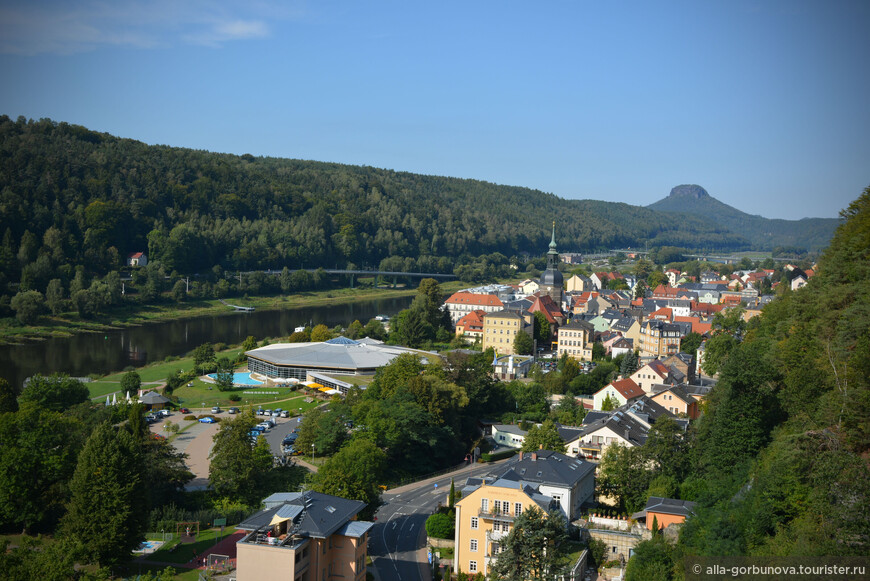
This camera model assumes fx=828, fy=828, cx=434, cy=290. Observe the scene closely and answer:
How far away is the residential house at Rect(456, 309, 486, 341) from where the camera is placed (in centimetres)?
4784

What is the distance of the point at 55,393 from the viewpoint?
95.3 ft

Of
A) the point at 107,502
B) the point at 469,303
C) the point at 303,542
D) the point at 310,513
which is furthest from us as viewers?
the point at 469,303

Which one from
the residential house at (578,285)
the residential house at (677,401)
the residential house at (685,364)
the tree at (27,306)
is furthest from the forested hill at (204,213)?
the residential house at (677,401)

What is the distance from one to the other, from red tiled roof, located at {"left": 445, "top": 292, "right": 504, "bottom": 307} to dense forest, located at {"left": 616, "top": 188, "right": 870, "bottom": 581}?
29207mm

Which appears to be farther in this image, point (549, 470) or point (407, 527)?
point (407, 527)

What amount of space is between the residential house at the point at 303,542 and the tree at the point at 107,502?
3.13 meters

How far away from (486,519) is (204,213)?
7359 centimetres

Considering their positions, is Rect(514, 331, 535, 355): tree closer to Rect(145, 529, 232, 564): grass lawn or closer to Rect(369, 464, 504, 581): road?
Rect(369, 464, 504, 581): road

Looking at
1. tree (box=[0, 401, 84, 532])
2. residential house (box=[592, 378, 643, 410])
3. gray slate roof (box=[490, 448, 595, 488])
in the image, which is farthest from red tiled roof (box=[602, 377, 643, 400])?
tree (box=[0, 401, 84, 532])

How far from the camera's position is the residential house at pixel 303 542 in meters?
15.2

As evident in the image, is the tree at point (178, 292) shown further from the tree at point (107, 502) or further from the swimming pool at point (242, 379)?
the tree at point (107, 502)

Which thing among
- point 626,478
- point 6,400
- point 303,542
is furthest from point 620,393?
point 6,400

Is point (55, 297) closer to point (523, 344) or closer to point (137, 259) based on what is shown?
point (137, 259)

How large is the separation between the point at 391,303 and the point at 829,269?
53015 millimetres
